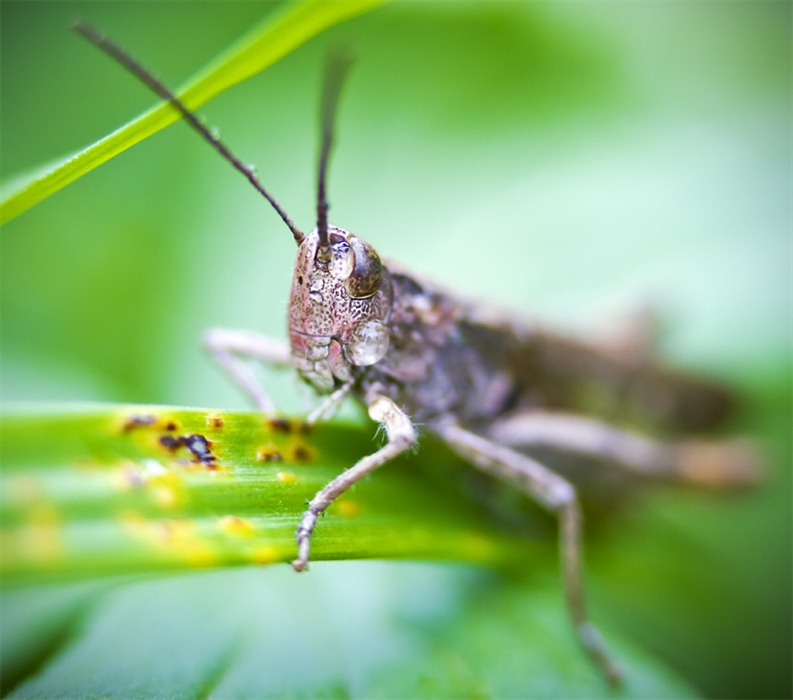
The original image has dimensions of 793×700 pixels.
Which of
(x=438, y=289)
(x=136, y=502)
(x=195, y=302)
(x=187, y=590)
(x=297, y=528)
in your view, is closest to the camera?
(x=136, y=502)

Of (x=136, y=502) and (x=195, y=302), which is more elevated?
(x=195, y=302)

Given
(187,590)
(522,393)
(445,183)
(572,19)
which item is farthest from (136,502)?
(572,19)

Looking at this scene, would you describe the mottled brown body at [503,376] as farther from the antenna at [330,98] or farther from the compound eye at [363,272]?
the antenna at [330,98]

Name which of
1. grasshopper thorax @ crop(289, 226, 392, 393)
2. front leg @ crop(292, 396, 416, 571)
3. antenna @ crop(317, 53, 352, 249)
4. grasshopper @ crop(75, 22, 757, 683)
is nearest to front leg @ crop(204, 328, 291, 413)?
grasshopper @ crop(75, 22, 757, 683)

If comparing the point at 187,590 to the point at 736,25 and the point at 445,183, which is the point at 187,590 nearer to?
the point at 445,183

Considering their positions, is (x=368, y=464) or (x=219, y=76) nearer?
(x=219, y=76)

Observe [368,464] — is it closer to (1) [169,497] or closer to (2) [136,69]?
(1) [169,497]

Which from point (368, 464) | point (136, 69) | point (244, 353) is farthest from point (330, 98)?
point (244, 353)
